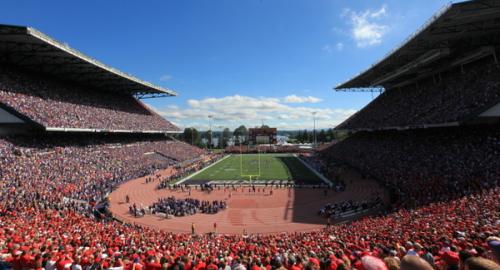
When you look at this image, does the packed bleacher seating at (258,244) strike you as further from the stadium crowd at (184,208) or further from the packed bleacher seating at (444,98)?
the packed bleacher seating at (444,98)

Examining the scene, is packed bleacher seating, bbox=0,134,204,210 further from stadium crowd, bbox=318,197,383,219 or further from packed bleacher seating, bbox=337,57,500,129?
packed bleacher seating, bbox=337,57,500,129

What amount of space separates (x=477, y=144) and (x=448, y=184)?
271 inches

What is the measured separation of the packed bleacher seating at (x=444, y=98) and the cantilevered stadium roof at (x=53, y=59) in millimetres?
40597

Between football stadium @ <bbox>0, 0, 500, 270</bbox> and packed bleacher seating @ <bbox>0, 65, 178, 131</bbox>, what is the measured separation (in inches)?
9.8

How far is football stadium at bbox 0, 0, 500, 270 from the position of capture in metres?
9.35

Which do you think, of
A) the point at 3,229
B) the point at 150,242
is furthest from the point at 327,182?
the point at 3,229

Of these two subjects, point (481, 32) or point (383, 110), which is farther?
point (383, 110)

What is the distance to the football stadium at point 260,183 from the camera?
935 cm

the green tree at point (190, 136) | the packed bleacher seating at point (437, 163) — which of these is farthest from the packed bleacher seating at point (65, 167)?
the green tree at point (190, 136)

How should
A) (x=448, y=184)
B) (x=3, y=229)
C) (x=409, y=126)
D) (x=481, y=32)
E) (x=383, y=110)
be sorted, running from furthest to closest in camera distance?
(x=383, y=110) → (x=409, y=126) → (x=481, y=32) → (x=448, y=184) → (x=3, y=229)

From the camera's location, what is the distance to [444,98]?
97.0 feet

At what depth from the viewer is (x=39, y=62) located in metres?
35.7

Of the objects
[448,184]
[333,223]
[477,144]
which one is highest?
[477,144]

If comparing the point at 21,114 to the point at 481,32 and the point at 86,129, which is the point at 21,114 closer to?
the point at 86,129
